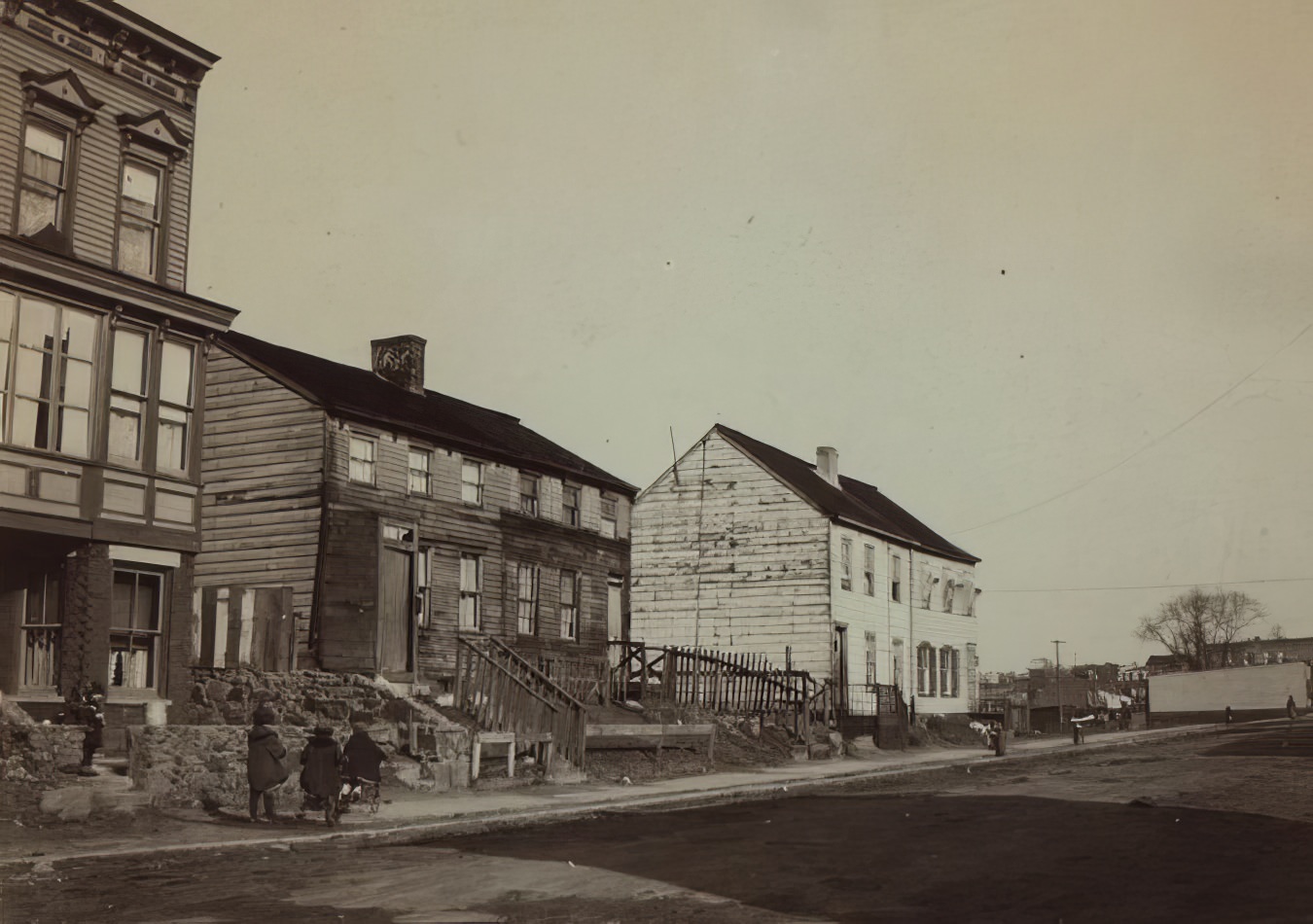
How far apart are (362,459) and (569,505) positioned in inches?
320

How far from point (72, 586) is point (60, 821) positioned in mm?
4933

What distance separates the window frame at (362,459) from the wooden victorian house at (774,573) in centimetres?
1409

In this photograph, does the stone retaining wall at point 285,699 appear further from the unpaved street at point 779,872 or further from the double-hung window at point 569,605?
the double-hung window at point 569,605

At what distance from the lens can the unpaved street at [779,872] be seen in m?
9.54

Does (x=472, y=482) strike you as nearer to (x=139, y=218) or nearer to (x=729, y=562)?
(x=139, y=218)

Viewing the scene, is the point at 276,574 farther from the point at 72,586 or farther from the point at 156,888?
the point at 156,888

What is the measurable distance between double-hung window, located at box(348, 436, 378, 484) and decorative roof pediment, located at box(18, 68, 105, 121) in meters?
9.60

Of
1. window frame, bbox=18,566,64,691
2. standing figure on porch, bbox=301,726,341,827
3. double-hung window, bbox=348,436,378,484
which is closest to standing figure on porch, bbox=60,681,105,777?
window frame, bbox=18,566,64,691

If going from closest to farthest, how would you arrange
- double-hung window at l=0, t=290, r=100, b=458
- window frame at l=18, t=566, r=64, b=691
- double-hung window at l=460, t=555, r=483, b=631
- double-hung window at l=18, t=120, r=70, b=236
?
double-hung window at l=0, t=290, r=100, b=458
double-hung window at l=18, t=120, r=70, b=236
window frame at l=18, t=566, r=64, b=691
double-hung window at l=460, t=555, r=483, b=631

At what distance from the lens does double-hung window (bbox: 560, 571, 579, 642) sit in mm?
33688

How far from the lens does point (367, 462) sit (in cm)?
2792

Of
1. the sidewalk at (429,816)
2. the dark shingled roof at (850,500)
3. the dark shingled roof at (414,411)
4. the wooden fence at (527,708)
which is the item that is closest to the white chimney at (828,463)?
the dark shingled roof at (850,500)

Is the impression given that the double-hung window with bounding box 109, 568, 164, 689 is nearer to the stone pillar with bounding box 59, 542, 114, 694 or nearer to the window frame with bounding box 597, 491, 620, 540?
the stone pillar with bounding box 59, 542, 114, 694

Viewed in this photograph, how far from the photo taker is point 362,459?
27.8 m
